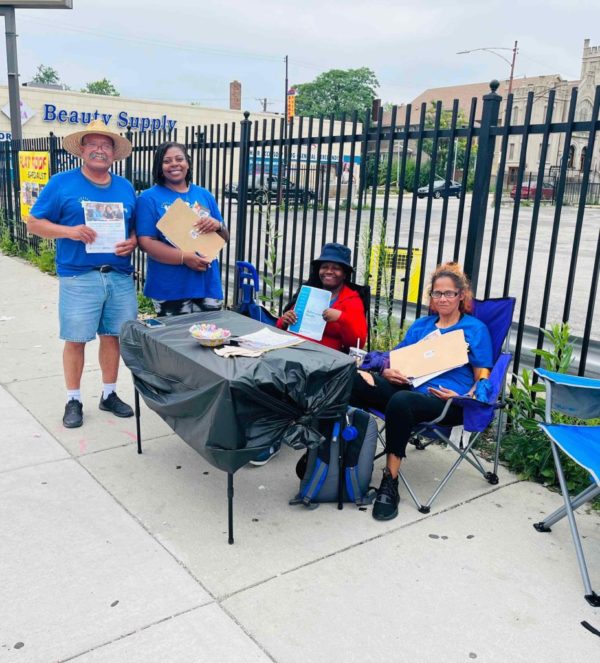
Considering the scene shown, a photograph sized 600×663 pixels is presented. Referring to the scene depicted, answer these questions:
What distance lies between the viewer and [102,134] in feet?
13.1

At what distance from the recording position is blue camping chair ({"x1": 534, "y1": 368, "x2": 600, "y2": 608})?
2738mm

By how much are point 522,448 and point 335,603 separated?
182 cm

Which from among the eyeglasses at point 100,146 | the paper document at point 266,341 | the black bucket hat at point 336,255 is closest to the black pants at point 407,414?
the paper document at point 266,341

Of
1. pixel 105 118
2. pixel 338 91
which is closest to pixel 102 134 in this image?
pixel 105 118

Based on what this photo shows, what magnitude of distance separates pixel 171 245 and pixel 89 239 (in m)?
0.52

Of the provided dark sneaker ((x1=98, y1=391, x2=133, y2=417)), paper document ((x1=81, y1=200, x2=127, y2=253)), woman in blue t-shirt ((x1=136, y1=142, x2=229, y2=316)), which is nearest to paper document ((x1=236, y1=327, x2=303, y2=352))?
woman in blue t-shirt ((x1=136, y1=142, x2=229, y2=316))

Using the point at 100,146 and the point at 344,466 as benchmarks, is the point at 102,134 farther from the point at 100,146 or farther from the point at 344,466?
the point at 344,466

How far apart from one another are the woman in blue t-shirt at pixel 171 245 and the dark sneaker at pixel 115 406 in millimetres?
745

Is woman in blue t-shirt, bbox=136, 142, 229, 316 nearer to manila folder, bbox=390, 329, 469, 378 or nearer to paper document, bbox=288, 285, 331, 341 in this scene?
paper document, bbox=288, 285, 331, 341

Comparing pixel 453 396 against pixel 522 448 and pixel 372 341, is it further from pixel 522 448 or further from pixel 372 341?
pixel 372 341

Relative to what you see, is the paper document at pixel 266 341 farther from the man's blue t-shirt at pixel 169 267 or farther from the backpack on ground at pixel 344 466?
the man's blue t-shirt at pixel 169 267

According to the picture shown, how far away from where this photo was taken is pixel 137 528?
310cm

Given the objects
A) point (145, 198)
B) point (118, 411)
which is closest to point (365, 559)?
→ point (118, 411)

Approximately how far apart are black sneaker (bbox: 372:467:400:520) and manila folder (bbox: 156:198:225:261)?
1.89 metres
